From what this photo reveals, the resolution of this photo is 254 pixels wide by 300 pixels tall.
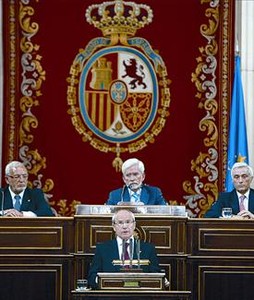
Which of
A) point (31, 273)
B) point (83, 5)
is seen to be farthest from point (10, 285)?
point (83, 5)

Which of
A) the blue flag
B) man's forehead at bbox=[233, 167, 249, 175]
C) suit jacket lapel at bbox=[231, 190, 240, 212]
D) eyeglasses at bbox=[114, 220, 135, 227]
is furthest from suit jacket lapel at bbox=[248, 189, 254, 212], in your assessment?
eyeglasses at bbox=[114, 220, 135, 227]

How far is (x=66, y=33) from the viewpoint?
1708cm

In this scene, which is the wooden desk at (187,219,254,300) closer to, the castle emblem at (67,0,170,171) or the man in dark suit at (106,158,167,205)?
the man in dark suit at (106,158,167,205)

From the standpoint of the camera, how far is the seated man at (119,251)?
12.9 metres

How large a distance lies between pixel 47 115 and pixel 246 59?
2.36m

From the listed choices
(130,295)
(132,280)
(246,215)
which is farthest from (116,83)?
(130,295)

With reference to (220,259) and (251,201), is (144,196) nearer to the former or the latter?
(251,201)

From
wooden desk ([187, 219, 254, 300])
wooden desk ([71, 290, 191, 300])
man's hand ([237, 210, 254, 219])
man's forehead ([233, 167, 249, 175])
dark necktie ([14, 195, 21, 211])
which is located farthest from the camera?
dark necktie ([14, 195, 21, 211])

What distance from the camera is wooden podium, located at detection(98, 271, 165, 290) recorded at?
12.1 meters

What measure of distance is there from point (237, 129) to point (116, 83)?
1739 millimetres

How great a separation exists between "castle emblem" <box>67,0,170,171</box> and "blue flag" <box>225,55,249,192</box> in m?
1.21

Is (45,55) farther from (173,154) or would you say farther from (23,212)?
(23,212)

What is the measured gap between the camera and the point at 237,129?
16031 millimetres

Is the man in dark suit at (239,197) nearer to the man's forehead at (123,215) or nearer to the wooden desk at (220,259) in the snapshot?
the wooden desk at (220,259)
